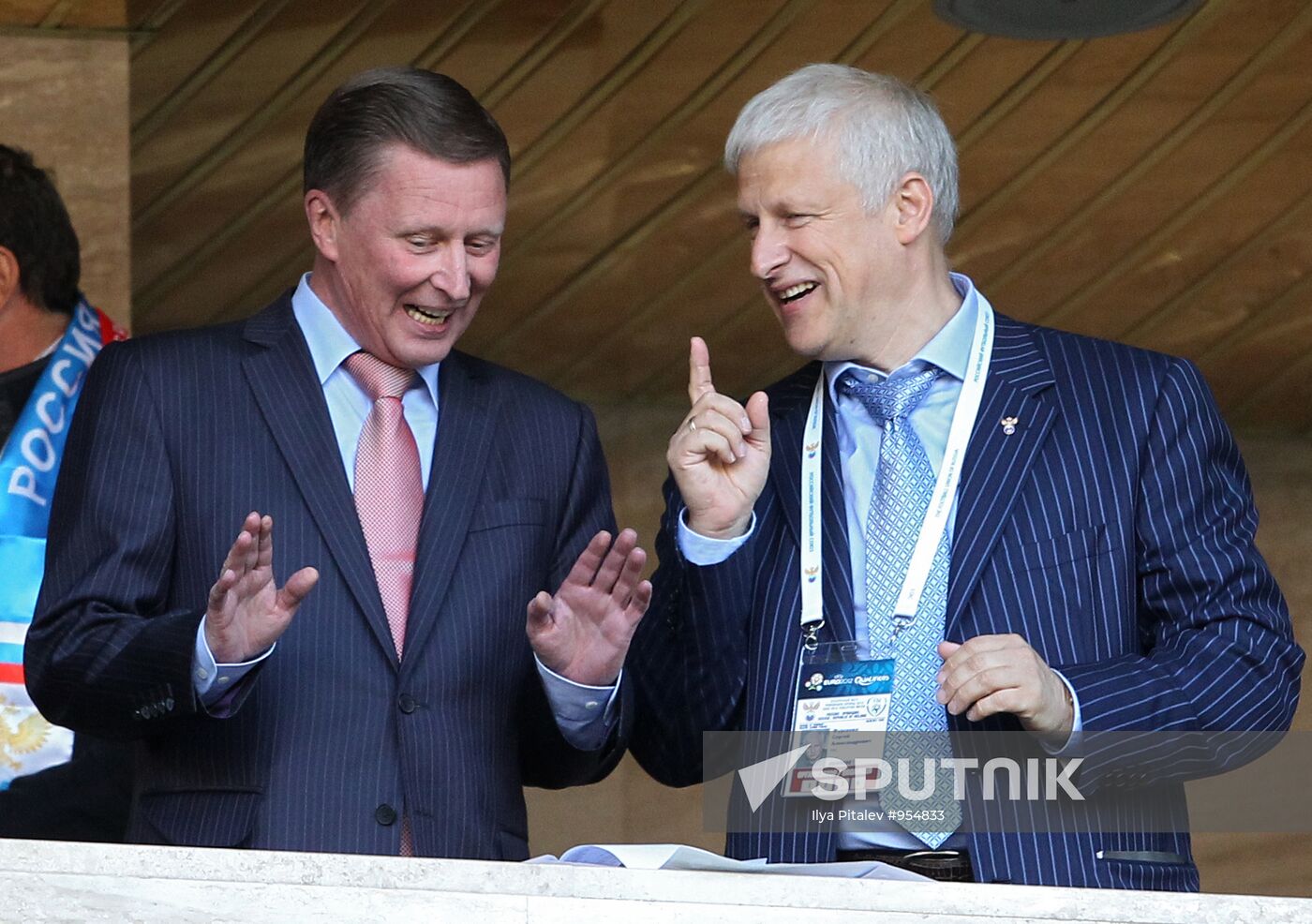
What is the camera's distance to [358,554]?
2.78m

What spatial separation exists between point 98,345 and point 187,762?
4.26ft

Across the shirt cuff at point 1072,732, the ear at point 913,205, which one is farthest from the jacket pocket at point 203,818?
the ear at point 913,205

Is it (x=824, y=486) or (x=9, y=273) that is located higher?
(x=9, y=273)

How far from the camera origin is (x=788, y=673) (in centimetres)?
280

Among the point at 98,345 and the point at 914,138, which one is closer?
the point at 914,138

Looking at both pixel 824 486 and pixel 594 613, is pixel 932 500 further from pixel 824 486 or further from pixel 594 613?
pixel 594 613

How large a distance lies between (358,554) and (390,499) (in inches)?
4.5

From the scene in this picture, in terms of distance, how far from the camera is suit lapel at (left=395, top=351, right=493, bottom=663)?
→ 279 centimetres

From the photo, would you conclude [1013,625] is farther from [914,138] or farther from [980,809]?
[914,138]

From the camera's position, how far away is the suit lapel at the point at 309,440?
2.77 m

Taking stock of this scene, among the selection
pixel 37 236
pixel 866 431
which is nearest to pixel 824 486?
pixel 866 431

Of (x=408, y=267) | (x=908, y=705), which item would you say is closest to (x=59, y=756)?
(x=408, y=267)

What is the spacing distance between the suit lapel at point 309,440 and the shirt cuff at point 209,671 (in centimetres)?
20

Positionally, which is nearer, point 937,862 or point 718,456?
point 937,862
